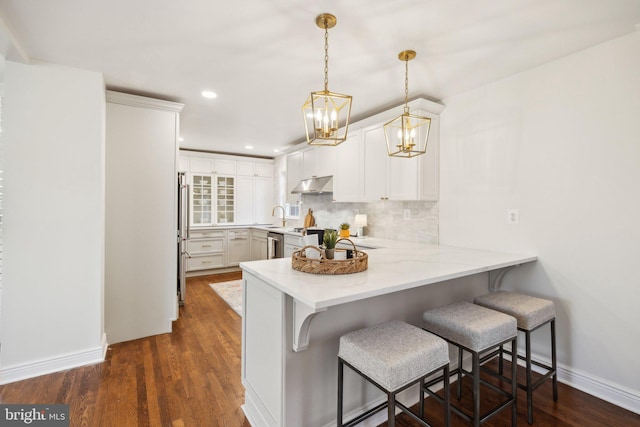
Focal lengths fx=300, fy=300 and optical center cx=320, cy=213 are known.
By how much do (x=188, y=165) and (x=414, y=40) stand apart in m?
4.81

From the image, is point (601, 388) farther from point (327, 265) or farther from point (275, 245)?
point (275, 245)

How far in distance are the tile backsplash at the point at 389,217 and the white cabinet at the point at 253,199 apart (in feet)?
6.04

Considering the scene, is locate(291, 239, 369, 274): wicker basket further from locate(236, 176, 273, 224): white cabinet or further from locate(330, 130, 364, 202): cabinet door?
locate(236, 176, 273, 224): white cabinet

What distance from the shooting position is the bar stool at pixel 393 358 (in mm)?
1299

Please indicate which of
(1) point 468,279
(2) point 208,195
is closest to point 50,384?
(1) point 468,279

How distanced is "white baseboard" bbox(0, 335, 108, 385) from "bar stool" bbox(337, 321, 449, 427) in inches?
86.3

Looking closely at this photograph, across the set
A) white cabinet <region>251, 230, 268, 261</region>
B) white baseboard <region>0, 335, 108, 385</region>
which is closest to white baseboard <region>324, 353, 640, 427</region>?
white baseboard <region>0, 335, 108, 385</region>

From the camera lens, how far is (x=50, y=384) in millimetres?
2178

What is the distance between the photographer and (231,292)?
444 cm

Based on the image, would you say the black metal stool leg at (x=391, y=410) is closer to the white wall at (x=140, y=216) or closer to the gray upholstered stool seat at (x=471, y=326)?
the gray upholstered stool seat at (x=471, y=326)

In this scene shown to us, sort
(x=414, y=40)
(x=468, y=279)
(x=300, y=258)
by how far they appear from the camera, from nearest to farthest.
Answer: (x=300, y=258)
(x=414, y=40)
(x=468, y=279)

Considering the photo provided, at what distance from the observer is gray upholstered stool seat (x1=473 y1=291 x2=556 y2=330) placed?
6.30ft

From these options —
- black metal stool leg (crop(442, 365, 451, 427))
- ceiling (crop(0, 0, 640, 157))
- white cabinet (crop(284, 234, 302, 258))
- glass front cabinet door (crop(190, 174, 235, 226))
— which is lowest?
black metal stool leg (crop(442, 365, 451, 427))

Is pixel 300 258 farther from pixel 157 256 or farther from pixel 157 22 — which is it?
pixel 157 256
